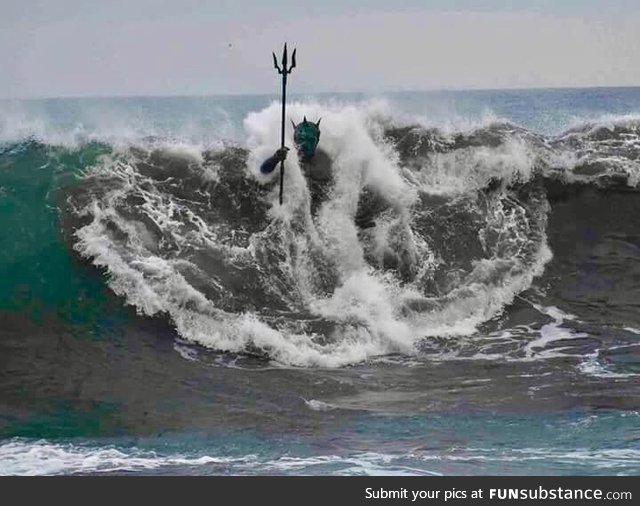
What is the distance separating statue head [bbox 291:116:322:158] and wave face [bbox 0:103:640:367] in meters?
0.37

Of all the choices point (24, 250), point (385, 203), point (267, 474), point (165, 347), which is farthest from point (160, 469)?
point (385, 203)

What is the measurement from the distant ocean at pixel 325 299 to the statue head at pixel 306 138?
0.42m

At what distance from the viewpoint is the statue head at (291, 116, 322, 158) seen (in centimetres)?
1812

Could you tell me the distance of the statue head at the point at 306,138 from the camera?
18.1 metres

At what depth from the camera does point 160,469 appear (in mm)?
9969

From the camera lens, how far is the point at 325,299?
15.4 metres
